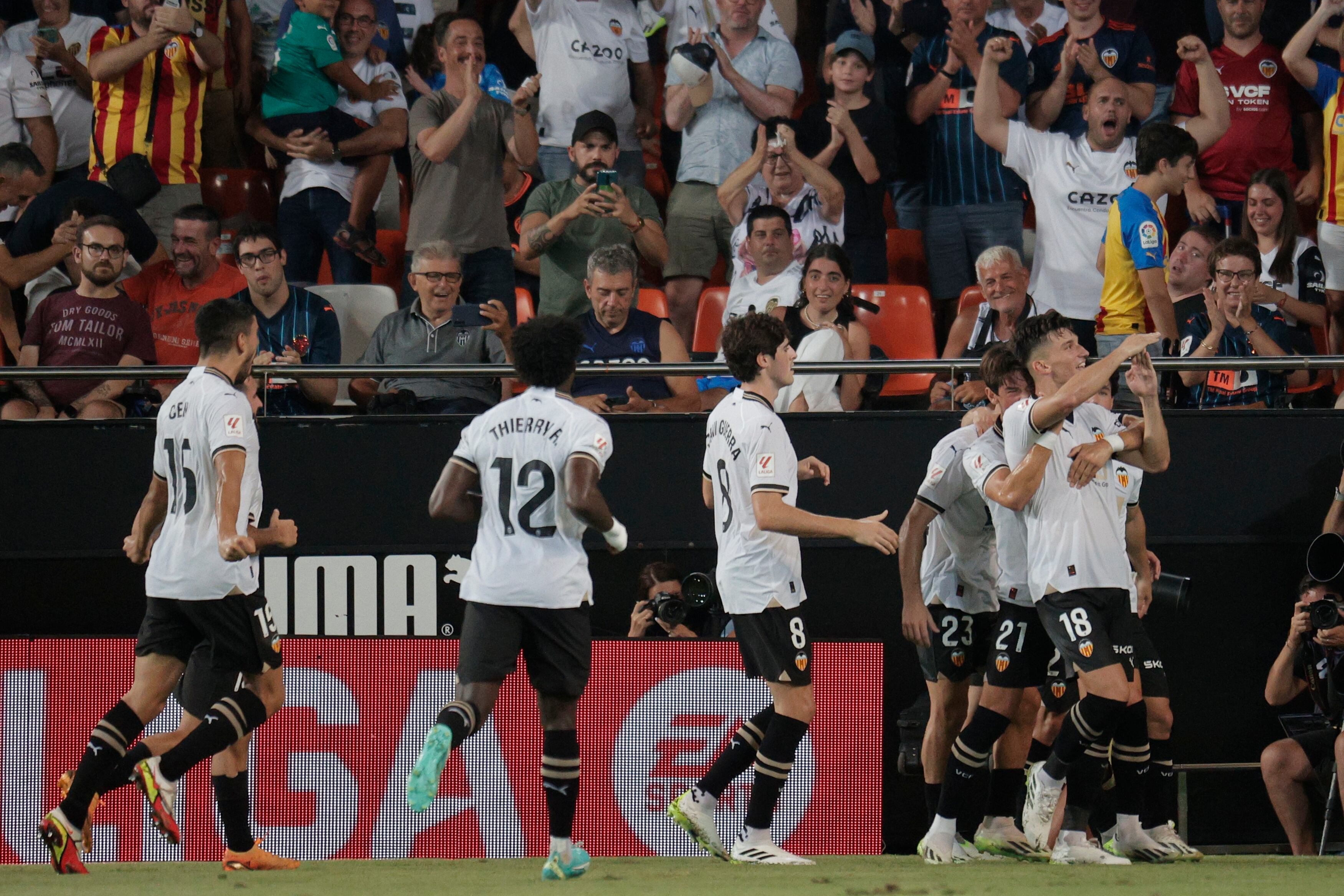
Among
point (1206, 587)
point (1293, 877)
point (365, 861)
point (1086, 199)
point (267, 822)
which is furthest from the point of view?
point (1086, 199)

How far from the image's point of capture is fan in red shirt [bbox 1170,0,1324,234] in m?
10.2

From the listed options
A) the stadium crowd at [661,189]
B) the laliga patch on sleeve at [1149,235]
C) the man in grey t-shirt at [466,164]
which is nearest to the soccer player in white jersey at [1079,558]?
the stadium crowd at [661,189]

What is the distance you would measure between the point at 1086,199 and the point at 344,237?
4872 mm

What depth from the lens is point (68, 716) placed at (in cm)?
732

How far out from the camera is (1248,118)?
33.3 feet

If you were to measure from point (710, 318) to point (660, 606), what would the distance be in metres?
2.57

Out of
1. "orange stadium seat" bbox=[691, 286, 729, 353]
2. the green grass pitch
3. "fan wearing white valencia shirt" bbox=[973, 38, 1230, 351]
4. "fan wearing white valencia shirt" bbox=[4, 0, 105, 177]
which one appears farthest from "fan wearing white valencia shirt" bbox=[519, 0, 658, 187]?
the green grass pitch

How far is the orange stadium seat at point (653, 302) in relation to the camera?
9.57 meters

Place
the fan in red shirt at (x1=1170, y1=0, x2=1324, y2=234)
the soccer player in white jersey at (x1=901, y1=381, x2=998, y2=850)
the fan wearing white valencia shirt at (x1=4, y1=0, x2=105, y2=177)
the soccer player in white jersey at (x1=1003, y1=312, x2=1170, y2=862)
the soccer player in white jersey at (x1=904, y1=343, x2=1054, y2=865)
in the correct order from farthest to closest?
1. the fan wearing white valencia shirt at (x1=4, y1=0, x2=105, y2=177)
2. the fan in red shirt at (x1=1170, y1=0, x2=1324, y2=234)
3. the soccer player in white jersey at (x1=901, y1=381, x2=998, y2=850)
4. the soccer player in white jersey at (x1=904, y1=343, x2=1054, y2=865)
5. the soccer player in white jersey at (x1=1003, y1=312, x2=1170, y2=862)

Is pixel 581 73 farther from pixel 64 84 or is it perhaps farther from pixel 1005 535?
pixel 1005 535

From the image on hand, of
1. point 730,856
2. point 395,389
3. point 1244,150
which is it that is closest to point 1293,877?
point 730,856

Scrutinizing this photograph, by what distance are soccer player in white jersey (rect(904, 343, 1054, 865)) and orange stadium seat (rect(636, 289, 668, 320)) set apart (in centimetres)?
328

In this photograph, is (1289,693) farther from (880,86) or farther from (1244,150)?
(880,86)

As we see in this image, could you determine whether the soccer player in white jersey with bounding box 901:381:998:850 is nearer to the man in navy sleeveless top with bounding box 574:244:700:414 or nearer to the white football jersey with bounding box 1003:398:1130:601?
the white football jersey with bounding box 1003:398:1130:601
